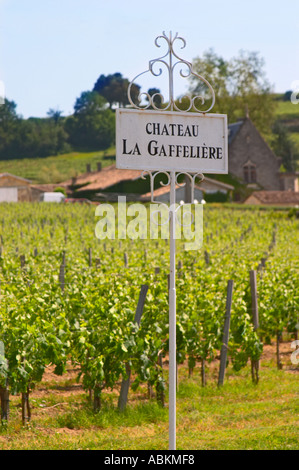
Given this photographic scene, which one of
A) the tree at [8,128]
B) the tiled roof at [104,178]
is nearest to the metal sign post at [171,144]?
the tiled roof at [104,178]

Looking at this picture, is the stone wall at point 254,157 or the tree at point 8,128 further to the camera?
the tree at point 8,128

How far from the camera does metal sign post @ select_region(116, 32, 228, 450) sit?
6367mm

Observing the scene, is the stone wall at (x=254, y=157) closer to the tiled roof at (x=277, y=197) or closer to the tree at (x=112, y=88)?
the tiled roof at (x=277, y=197)

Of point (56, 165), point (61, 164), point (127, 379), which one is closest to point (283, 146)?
point (61, 164)

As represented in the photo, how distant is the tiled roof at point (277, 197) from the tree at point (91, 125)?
7145cm

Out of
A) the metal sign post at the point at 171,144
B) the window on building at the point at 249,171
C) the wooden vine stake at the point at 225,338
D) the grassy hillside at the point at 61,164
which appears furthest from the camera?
the grassy hillside at the point at 61,164

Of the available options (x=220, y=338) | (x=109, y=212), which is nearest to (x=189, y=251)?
(x=220, y=338)

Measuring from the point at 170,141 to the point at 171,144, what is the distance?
0.10ft

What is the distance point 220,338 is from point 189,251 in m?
7.88

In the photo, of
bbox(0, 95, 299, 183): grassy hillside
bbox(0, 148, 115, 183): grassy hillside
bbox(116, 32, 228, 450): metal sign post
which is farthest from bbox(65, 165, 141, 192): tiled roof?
bbox(116, 32, 228, 450): metal sign post

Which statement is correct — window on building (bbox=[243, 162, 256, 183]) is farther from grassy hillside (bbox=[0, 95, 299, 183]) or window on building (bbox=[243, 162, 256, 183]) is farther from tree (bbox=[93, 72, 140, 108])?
tree (bbox=[93, 72, 140, 108])

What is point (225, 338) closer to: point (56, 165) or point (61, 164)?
point (56, 165)

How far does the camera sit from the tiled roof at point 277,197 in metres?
59.9

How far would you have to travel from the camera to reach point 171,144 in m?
6.46
